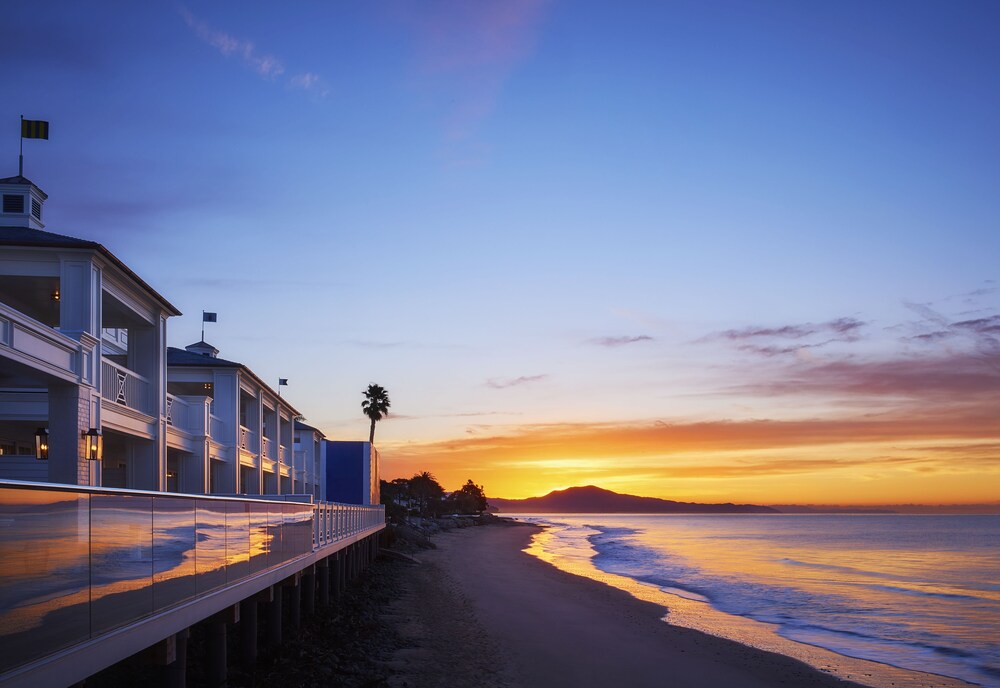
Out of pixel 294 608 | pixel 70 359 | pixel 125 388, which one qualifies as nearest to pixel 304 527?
pixel 294 608

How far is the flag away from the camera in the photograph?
743 inches

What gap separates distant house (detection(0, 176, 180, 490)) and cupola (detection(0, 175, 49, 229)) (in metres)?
0.02

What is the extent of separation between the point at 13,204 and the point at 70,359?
25.9 feet

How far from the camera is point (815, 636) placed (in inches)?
897

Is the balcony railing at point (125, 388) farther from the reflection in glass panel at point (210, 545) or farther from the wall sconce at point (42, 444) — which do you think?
the reflection in glass panel at point (210, 545)

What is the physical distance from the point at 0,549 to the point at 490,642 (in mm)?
14640

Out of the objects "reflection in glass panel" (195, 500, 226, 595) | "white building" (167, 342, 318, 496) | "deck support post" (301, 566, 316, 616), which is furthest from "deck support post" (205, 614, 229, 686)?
"white building" (167, 342, 318, 496)

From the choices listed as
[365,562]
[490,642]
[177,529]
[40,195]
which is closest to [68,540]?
[177,529]

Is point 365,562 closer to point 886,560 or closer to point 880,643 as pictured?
point 880,643

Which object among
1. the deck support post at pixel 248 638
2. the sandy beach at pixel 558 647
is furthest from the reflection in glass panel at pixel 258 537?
the sandy beach at pixel 558 647

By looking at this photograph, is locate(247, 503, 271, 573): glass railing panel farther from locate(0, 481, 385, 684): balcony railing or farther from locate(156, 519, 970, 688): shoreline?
locate(156, 519, 970, 688): shoreline

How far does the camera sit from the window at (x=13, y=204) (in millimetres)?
21156

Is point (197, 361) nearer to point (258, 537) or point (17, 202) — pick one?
point (17, 202)

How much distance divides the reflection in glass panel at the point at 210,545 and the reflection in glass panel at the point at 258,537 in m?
1.51
